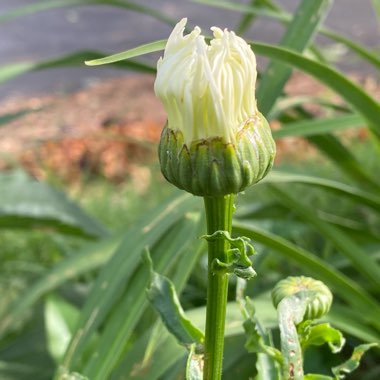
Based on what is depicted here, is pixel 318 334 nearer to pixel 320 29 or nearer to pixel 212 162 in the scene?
pixel 212 162

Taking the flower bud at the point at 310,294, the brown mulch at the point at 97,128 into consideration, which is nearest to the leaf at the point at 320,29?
the flower bud at the point at 310,294

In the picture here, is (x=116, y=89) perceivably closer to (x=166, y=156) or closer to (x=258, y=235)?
(x=258, y=235)

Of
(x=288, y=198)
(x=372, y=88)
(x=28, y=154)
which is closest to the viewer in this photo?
(x=288, y=198)

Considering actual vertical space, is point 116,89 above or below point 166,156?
above

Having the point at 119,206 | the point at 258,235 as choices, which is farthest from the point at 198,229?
the point at 119,206

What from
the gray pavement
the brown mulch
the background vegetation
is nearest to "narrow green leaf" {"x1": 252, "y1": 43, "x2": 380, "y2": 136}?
the background vegetation

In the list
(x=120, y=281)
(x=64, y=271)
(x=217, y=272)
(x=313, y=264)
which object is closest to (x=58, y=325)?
(x=64, y=271)

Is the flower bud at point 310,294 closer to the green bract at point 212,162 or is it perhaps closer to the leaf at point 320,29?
the green bract at point 212,162
